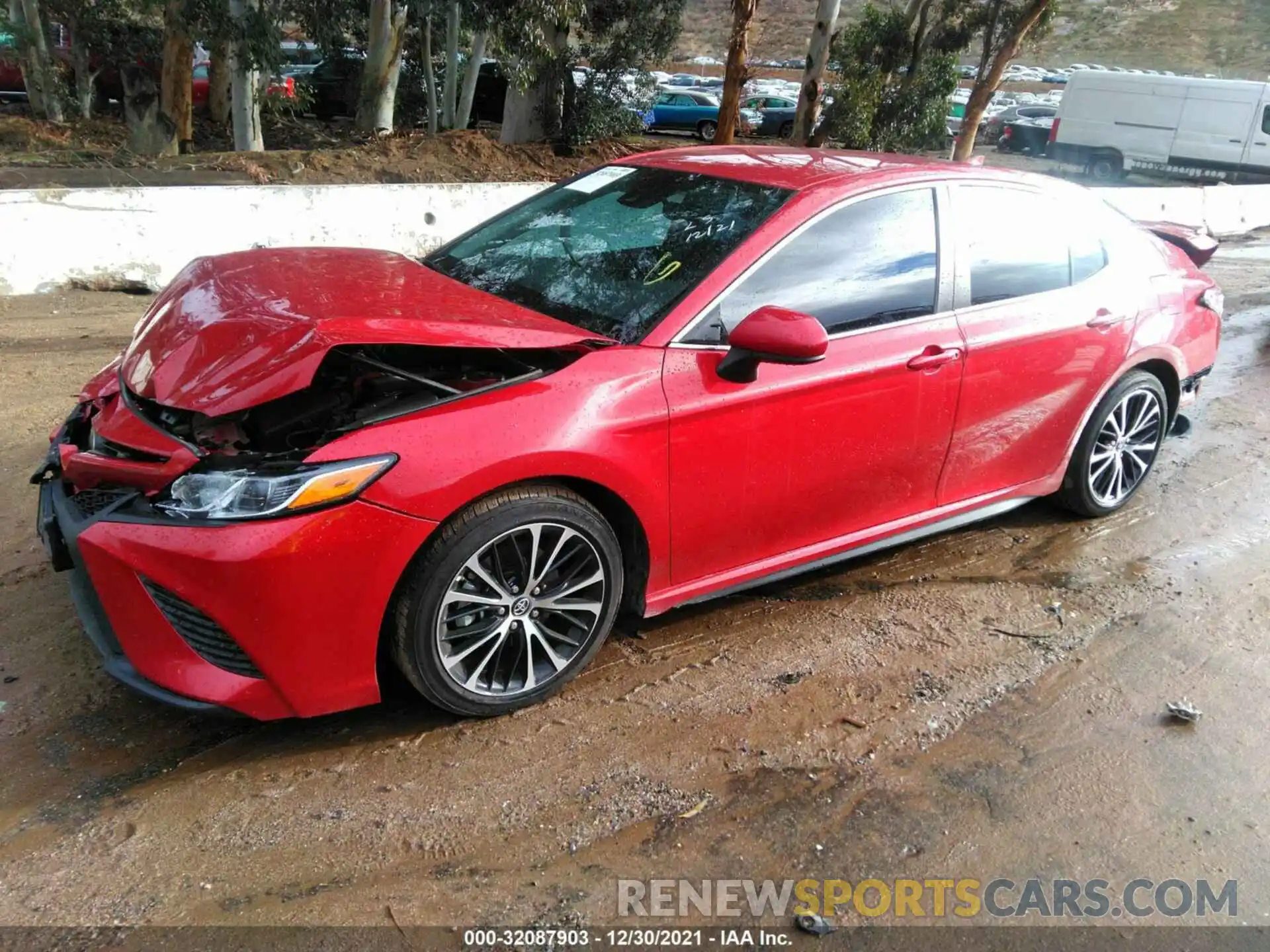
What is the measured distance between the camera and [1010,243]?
4066mm

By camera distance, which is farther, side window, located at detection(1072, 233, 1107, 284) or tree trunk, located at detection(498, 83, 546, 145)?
tree trunk, located at detection(498, 83, 546, 145)

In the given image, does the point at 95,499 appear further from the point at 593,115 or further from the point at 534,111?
the point at 593,115

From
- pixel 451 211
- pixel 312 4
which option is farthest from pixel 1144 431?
pixel 312 4

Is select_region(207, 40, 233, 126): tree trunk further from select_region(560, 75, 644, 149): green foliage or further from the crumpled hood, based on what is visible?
the crumpled hood

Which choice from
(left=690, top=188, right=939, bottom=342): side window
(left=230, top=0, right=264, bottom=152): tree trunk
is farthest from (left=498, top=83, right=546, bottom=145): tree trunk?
(left=690, top=188, right=939, bottom=342): side window

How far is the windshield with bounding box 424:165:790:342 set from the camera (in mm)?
3346

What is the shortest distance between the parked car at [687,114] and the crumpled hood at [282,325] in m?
25.5

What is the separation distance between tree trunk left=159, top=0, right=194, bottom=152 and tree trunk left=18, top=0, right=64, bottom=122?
3.88 meters

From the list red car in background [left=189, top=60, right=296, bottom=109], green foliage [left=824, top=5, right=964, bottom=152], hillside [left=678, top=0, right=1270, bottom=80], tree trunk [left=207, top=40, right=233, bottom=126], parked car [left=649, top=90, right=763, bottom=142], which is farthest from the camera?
hillside [left=678, top=0, right=1270, bottom=80]

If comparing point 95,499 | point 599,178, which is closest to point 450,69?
point 599,178

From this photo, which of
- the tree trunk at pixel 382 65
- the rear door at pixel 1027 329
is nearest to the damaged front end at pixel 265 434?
the rear door at pixel 1027 329

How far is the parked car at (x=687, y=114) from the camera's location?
90.1ft

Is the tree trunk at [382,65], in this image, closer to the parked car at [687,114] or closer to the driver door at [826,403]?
the parked car at [687,114]

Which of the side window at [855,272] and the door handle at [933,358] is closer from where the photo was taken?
the side window at [855,272]
